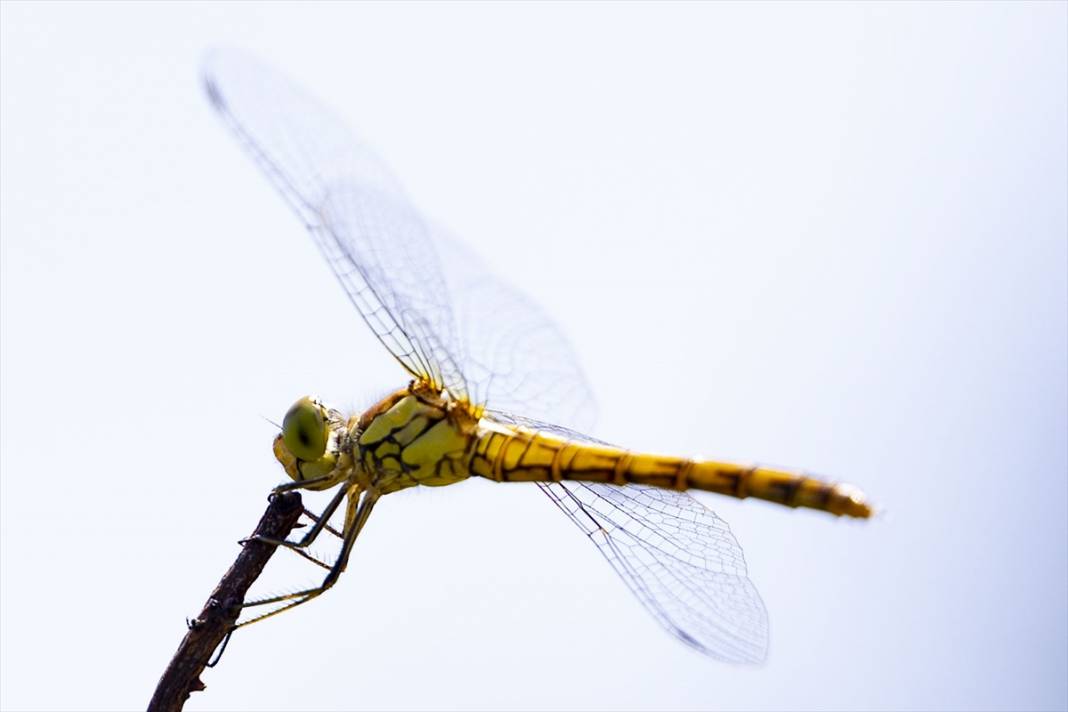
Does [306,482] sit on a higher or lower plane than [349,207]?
lower

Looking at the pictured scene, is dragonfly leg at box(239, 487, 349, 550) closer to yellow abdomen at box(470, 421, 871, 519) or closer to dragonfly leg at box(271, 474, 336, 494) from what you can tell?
dragonfly leg at box(271, 474, 336, 494)

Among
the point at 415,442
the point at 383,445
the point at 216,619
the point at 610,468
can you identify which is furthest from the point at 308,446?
the point at 610,468

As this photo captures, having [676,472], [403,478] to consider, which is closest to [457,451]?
[403,478]

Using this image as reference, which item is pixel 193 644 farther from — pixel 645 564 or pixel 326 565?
pixel 645 564

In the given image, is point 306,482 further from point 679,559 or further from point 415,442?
point 679,559

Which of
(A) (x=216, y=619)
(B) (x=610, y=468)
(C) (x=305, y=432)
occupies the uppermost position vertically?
(B) (x=610, y=468)

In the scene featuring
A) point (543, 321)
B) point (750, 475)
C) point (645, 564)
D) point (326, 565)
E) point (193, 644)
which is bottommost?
point (193, 644)
